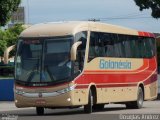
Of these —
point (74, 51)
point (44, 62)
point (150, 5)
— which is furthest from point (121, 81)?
point (150, 5)

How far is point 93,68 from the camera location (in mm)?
25453

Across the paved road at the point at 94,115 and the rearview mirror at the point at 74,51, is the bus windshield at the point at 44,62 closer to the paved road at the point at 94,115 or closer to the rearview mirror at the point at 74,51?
the rearview mirror at the point at 74,51

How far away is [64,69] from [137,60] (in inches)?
263

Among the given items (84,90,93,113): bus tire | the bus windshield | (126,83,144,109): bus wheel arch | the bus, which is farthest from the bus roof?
(126,83,144,109): bus wheel arch

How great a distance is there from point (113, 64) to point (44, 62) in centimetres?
407

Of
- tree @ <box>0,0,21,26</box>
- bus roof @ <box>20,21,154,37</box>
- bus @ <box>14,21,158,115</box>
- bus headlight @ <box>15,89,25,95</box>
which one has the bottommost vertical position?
bus headlight @ <box>15,89,25,95</box>

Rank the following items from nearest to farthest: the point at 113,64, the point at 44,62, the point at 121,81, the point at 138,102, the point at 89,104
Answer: the point at 44,62
the point at 89,104
the point at 113,64
the point at 121,81
the point at 138,102

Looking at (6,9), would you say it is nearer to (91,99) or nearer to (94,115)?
(91,99)

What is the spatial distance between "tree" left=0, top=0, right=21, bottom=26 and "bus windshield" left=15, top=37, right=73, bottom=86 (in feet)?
61.1

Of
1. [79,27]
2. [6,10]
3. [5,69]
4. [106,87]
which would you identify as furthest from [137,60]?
[5,69]

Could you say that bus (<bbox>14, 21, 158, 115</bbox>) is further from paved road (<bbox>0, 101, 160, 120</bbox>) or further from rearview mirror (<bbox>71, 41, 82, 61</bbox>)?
paved road (<bbox>0, 101, 160, 120</bbox>)

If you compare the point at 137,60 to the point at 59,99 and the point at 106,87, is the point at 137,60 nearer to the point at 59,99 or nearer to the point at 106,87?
the point at 106,87

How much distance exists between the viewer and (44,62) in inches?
953

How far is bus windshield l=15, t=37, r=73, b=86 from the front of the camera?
23953mm
